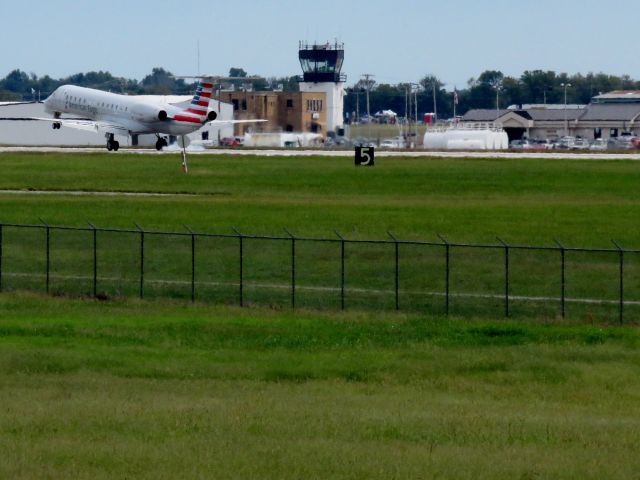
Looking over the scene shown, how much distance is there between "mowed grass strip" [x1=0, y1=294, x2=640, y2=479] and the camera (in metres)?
18.4

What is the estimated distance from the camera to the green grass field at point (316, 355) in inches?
743

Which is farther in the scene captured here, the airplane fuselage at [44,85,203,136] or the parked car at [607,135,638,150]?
the parked car at [607,135,638,150]

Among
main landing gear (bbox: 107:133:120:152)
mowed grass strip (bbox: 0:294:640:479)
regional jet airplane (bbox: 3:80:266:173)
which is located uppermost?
regional jet airplane (bbox: 3:80:266:173)

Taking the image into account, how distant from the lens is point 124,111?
115 metres

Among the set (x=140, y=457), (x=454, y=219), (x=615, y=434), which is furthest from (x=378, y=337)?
(x=454, y=219)

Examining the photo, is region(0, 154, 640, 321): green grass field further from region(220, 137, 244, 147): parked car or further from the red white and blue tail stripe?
region(220, 137, 244, 147): parked car

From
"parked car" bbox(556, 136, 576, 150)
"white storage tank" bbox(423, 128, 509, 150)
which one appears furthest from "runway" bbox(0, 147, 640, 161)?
"parked car" bbox(556, 136, 576, 150)

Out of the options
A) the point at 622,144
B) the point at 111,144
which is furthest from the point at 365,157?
the point at 622,144

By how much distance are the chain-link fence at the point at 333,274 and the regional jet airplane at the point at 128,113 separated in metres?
58.6

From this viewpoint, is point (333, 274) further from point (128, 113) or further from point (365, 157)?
point (128, 113)

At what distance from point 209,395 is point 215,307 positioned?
13.4 metres

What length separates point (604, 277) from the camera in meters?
45.3

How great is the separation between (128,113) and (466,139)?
5404 centimetres

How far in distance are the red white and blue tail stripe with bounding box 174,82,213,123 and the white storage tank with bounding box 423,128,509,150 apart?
45.4 metres
